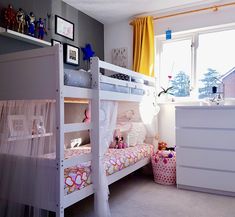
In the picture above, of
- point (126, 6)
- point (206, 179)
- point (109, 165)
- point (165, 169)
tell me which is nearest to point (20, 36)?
point (109, 165)

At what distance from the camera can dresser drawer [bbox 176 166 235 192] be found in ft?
8.29

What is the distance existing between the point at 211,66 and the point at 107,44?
1.69 m

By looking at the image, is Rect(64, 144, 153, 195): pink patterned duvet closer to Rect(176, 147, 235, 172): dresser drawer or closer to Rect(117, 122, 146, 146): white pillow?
Rect(117, 122, 146, 146): white pillow

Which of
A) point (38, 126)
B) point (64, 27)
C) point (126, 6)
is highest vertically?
point (126, 6)

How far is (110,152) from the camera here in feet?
8.70

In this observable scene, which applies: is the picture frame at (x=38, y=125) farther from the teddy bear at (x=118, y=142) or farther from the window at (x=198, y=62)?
the window at (x=198, y=62)

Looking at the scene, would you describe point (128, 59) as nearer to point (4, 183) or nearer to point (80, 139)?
point (80, 139)

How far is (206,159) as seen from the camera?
264 centimetres

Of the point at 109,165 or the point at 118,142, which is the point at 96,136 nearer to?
the point at 109,165

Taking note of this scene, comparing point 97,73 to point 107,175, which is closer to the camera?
point 97,73

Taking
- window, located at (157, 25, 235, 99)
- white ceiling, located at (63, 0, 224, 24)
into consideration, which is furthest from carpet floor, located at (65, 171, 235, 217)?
white ceiling, located at (63, 0, 224, 24)

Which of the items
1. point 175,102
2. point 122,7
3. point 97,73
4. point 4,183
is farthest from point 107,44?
point 4,183

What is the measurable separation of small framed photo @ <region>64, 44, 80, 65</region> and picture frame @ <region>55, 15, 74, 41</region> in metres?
0.13

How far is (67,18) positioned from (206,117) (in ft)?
7.13
